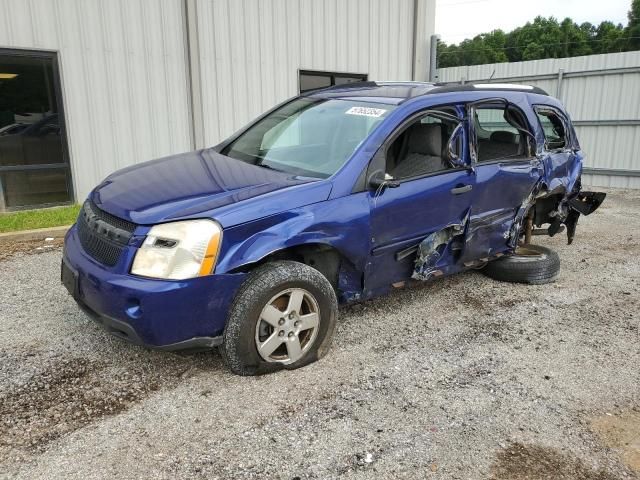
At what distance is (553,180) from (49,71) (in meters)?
6.82

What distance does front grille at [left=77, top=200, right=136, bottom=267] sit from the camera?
3020 mm

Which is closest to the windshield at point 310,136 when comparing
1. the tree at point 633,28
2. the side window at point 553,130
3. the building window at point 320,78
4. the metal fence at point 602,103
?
the side window at point 553,130

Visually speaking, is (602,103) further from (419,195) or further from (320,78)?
(419,195)

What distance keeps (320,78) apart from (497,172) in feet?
22.0

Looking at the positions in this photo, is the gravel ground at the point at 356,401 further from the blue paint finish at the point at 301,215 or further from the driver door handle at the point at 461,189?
the driver door handle at the point at 461,189

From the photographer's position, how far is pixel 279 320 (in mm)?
3188

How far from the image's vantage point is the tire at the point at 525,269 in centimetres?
511

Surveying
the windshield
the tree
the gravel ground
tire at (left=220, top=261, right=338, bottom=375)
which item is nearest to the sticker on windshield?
the windshield

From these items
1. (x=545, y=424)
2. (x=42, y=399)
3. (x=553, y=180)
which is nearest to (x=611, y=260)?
(x=553, y=180)

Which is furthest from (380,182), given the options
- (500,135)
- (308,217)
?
(500,135)

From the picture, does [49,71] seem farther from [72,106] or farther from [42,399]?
[42,399]

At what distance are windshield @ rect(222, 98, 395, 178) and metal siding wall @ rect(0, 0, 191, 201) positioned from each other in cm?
433

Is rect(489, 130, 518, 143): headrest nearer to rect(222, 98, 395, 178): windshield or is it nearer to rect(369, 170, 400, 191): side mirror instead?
rect(222, 98, 395, 178): windshield

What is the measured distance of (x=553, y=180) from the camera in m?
5.15
